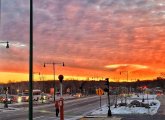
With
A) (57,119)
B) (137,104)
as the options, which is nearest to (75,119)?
(57,119)

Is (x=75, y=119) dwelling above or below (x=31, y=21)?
below

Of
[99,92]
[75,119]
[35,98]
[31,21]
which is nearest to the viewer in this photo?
[31,21]

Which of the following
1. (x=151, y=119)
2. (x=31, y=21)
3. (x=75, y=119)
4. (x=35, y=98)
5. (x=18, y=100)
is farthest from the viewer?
(x=35, y=98)

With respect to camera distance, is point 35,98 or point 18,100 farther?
point 35,98

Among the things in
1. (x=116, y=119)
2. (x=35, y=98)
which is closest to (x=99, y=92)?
(x=116, y=119)

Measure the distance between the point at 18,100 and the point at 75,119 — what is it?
62330 millimetres

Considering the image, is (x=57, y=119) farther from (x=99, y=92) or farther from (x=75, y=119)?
(x=99, y=92)

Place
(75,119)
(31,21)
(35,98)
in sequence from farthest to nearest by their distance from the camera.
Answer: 1. (35,98)
2. (75,119)
3. (31,21)

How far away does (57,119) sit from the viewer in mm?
43750

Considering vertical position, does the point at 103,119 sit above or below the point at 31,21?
below

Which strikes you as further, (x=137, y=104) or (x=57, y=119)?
(x=137, y=104)

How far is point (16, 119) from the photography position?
44.0 metres

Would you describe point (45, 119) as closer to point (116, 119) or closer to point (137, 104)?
point (116, 119)

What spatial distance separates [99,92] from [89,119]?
33.7 feet
